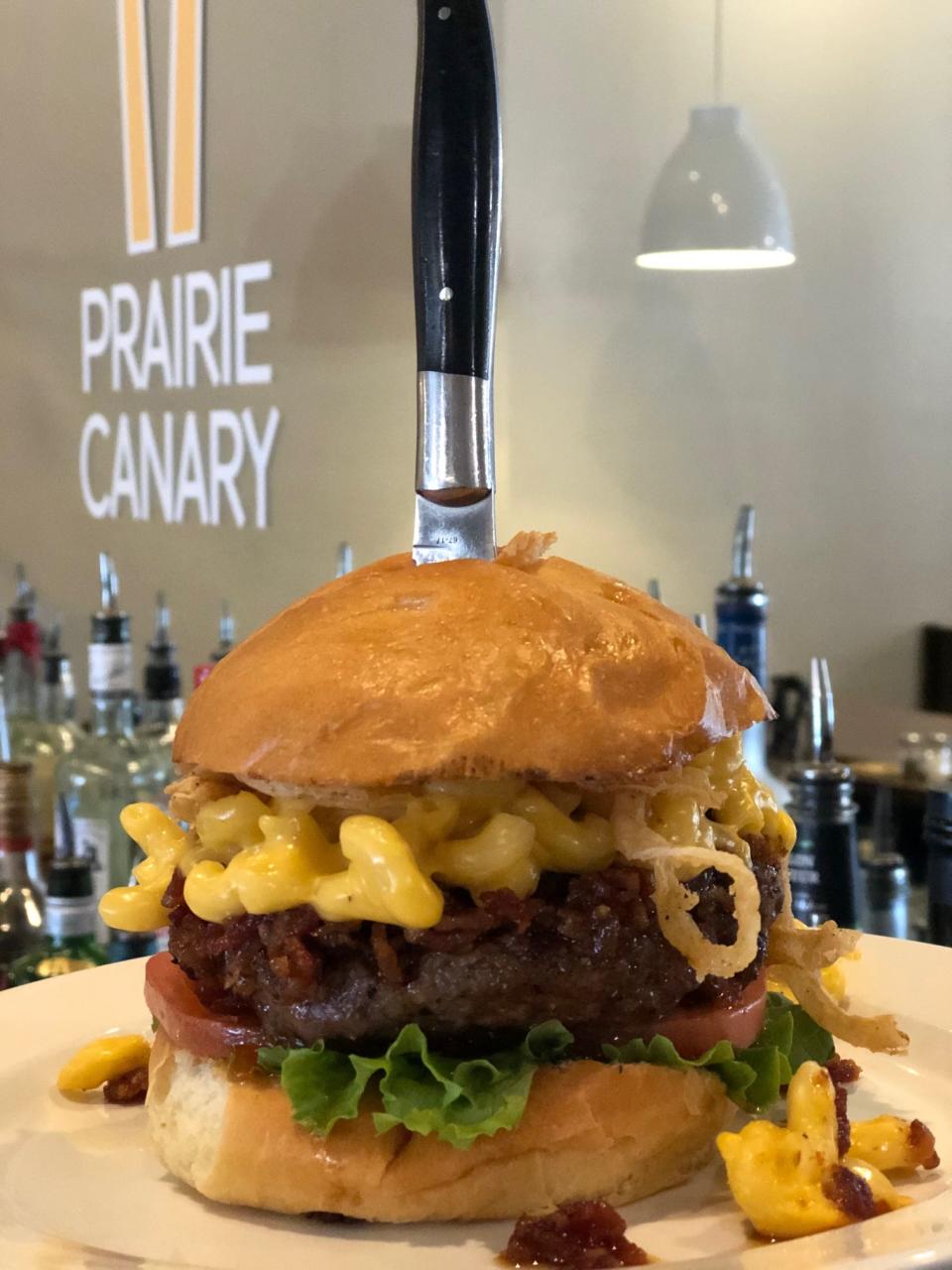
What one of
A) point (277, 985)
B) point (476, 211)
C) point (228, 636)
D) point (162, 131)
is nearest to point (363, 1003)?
point (277, 985)

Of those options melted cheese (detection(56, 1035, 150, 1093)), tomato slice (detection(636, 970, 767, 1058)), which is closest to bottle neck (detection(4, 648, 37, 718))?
melted cheese (detection(56, 1035, 150, 1093))

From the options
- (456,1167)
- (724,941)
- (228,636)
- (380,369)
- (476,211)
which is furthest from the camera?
(380,369)

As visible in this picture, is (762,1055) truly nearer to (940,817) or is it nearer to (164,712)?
(940,817)

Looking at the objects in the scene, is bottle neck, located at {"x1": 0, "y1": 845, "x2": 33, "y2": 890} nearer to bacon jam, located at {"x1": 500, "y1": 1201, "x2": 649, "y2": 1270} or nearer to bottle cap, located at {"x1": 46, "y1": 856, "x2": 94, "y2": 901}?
bottle cap, located at {"x1": 46, "y1": 856, "x2": 94, "y2": 901}

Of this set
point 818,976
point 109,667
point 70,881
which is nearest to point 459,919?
point 818,976

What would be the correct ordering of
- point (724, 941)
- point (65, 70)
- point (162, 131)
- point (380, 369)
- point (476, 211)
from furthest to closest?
point (65, 70) < point (162, 131) < point (380, 369) < point (476, 211) < point (724, 941)

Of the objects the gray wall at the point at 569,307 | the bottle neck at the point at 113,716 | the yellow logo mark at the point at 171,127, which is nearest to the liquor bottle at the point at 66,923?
the bottle neck at the point at 113,716

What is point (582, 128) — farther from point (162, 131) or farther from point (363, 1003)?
point (363, 1003)
